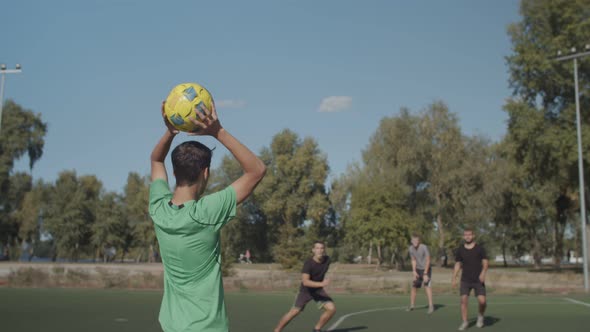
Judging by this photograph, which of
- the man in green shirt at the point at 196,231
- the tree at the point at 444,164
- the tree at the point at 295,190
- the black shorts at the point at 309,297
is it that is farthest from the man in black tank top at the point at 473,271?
the tree at the point at 295,190

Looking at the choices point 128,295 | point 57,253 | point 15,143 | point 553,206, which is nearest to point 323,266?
point 128,295

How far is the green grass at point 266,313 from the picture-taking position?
37.9 ft

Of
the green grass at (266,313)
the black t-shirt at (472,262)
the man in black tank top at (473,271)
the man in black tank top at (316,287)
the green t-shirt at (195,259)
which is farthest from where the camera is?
the black t-shirt at (472,262)

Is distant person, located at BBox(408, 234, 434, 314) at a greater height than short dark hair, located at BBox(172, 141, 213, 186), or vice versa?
short dark hair, located at BBox(172, 141, 213, 186)

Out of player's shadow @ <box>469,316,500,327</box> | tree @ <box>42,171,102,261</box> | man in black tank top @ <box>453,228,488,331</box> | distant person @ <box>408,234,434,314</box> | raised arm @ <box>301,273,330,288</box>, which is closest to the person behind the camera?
raised arm @ <box>301,273,330,288</box>

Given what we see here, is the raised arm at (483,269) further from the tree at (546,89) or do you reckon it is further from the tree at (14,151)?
the tree at (14,151)

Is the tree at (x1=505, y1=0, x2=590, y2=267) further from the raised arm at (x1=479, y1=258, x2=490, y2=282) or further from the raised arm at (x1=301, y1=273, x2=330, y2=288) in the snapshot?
the raised arm at (x1=301, y1=273, x2=330, y2=288)

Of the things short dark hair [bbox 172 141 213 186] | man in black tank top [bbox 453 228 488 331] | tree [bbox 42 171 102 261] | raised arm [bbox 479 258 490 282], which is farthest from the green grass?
tree [bbox 42 171 102 261]

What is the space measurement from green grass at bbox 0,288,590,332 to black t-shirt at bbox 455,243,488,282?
1.09 meters

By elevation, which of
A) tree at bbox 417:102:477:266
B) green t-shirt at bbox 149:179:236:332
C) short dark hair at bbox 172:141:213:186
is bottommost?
green t-shirt at bbox 149:179:236:332

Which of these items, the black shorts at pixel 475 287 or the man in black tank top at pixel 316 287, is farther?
the black shorts at pixel 475 287

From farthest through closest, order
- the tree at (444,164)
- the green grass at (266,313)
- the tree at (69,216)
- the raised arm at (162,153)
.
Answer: the tree at (69,216) < the tree at (444,164) < the green grass at (266,313) < the raised arm at (162,153)

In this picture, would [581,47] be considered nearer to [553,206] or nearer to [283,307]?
[553,206]

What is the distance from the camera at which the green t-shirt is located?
2812 millimetres
